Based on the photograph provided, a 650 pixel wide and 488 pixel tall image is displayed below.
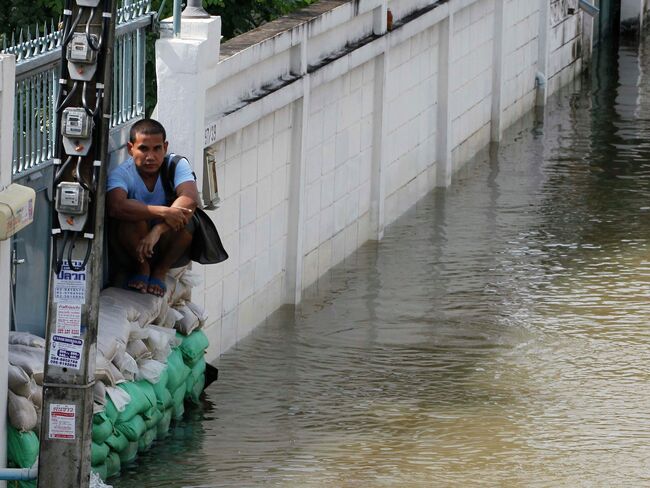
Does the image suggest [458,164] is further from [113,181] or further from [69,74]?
[69,74]

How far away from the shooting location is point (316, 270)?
506 inches

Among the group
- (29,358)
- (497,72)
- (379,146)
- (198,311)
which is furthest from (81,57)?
(497,72)

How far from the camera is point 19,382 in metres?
7.80

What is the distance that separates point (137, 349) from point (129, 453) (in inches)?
22.4

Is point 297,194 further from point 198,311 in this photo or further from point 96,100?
point 96,100

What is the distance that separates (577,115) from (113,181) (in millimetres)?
12619

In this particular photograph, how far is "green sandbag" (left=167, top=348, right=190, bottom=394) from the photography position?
9.19 meters

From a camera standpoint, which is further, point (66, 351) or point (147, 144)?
point (147, 144)

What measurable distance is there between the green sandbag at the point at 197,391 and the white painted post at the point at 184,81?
1301 mm

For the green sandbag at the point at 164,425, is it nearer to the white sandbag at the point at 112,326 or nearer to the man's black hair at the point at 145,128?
the white sandbag at the point at 112,326

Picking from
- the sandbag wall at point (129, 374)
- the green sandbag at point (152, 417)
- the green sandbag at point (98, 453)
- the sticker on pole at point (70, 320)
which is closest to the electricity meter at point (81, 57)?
the sticker on pole at point (70, 320)

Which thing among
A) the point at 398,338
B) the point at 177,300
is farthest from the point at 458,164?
the point at 177,300

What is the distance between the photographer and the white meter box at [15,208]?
7.46 m

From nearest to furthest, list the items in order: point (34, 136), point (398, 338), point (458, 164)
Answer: point (34, 136), point (398, 338), point (458, 164)
